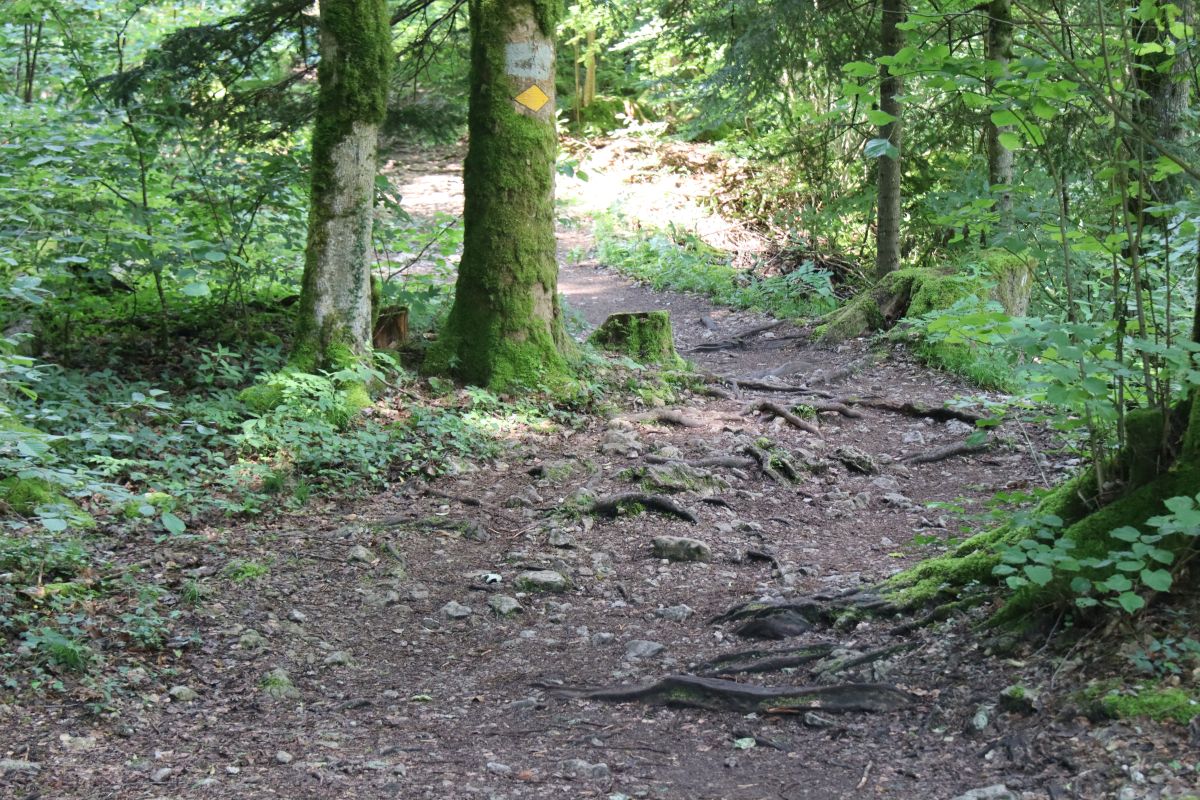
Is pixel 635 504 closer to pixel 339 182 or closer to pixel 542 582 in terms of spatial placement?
pixel 542 582

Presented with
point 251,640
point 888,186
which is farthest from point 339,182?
point 888,186

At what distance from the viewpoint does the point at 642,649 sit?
4535 mm

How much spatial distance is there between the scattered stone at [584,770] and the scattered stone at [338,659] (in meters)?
1.48

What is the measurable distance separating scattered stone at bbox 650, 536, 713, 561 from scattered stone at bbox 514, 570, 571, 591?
680 millimetres

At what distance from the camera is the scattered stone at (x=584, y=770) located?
339 centimetres

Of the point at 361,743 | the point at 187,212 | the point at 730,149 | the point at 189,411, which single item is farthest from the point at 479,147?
the point at 730,149

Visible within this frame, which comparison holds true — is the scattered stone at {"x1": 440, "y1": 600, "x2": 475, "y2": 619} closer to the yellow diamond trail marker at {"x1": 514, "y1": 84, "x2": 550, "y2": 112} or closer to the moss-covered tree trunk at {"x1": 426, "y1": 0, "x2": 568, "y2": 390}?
the moss-covered tree trunk at {"x1": 426, "y1": 0, "x2": 568, "y2": 390}

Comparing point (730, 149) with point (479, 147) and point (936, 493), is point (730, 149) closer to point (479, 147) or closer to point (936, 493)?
point (479, 147)

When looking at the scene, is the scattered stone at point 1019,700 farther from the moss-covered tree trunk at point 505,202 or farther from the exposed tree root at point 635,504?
the moss-covered tree trunk at point 505,202

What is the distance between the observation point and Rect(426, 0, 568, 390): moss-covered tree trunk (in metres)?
8.43

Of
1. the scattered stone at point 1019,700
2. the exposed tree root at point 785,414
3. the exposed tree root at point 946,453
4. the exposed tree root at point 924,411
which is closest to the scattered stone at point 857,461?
the exposed tree root at point 946,453

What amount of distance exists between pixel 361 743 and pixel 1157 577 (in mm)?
2913

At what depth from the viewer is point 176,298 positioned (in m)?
9.37

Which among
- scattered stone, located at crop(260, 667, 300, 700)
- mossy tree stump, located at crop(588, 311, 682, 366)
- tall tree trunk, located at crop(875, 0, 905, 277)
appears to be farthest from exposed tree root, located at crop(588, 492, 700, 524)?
tall tree trunk, located at crop(875, 0, 905, 277)
